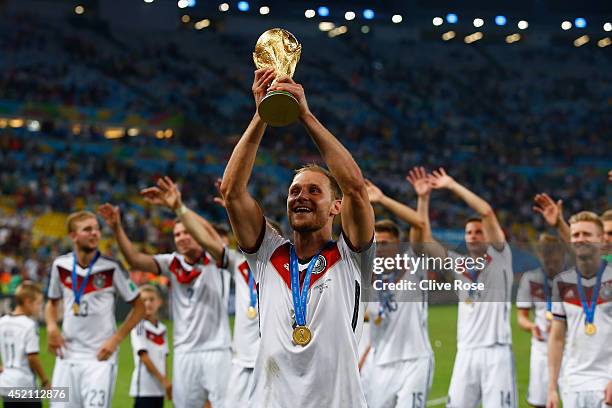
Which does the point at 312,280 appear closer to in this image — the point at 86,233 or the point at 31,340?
the point at 86,233

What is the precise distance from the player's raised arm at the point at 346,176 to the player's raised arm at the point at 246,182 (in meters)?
0.14

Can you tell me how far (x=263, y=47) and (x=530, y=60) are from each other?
134ft

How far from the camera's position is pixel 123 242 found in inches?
290

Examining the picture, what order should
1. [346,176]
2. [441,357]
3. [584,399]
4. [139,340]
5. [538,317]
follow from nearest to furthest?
[346,176] → [584,399] → [139,340] → [538,317] → [441,357]

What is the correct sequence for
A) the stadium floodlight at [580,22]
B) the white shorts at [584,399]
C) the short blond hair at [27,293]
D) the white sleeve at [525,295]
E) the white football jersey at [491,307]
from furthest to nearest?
1. the stadium floodlight at [580,22]
2. the white sleeve at [525,295]
3. the short blond hair at [27,293]
4. the white football jersey at [491,307]
5. the white shorts at [584,399]

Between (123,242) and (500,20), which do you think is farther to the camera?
(500,20)

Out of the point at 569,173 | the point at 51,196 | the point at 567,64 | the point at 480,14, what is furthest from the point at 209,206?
the point at 567,64

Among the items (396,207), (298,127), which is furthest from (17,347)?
(298,127)

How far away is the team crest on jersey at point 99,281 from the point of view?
7.71 meters

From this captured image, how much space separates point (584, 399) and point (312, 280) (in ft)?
9.73

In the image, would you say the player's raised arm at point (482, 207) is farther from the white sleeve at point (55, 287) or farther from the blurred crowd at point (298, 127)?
the blurred crowd at point (298, 127)

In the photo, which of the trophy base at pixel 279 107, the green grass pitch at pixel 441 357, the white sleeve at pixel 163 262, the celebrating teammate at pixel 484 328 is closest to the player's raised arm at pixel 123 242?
the white sleeve at pixel 163 262

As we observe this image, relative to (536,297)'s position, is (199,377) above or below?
below

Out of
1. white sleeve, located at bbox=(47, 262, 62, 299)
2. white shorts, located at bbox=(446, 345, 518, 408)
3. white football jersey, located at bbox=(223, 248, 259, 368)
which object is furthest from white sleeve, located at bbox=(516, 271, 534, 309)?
white sleeve, located at bbox=(47, 262, 62, 299)
